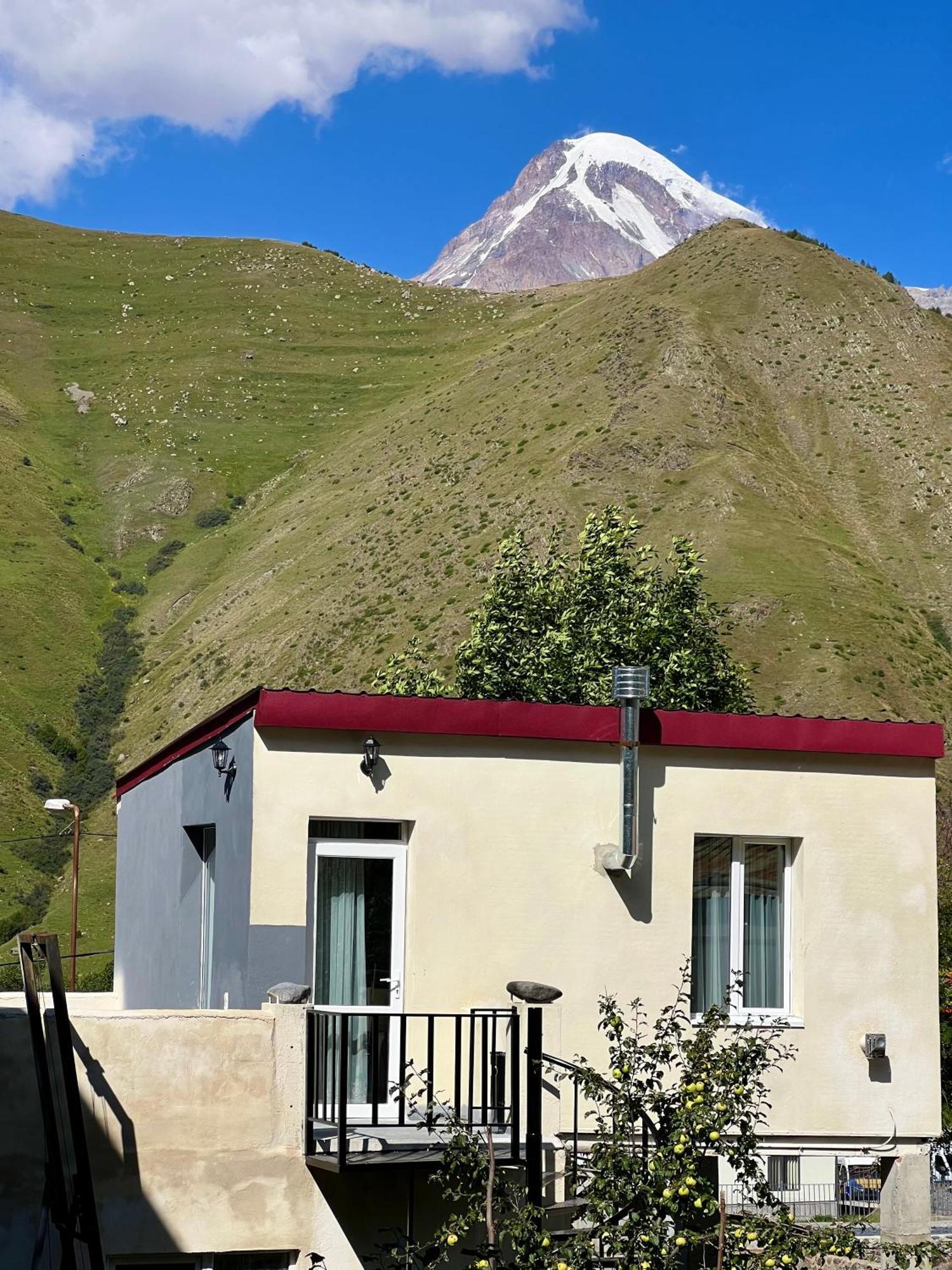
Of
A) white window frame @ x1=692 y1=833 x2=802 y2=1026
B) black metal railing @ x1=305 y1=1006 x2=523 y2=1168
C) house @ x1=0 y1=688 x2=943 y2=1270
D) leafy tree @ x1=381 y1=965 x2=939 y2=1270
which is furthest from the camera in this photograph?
white window frame @ x1=692 y1=833 x2=802 y2=1026

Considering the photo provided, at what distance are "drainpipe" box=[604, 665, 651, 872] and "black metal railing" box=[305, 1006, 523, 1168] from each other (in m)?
1.50

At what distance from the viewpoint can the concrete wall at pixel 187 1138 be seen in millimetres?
8461

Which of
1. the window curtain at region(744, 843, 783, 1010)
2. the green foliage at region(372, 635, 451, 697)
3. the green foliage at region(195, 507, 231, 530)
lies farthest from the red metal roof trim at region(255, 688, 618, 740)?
the green foliage at region(195, 507, 231, 530)

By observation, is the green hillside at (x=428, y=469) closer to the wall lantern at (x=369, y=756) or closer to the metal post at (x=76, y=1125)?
the wall lantern at (x=369, y=756)

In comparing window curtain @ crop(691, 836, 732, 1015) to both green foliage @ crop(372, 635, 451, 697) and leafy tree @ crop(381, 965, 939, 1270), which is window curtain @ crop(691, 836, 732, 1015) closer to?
leafy tree @ crop(381, 965, 939, 1270)

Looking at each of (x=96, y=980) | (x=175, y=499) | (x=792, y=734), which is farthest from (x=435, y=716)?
(x=175, y=499)

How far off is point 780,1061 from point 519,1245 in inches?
164

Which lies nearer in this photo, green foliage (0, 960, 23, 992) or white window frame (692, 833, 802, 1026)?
white window frame (692, 833, 802, 1026)

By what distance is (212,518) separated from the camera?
105125 millimetres

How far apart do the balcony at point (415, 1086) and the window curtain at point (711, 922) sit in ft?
5.33

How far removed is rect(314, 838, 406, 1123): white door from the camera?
35.2 ft

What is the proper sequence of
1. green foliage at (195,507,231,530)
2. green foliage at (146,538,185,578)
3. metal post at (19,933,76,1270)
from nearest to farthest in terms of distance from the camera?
metal post at (19,933,76,1270)
green foliage at (146,538,185,578)
green foliage at (195,507,231,530)

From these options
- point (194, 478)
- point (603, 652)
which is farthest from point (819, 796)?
point (194, 478)

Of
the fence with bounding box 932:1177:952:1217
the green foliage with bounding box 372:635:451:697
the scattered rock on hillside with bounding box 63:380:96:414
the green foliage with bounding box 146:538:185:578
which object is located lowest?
the fence with bounding box 932:1177:952:1217
